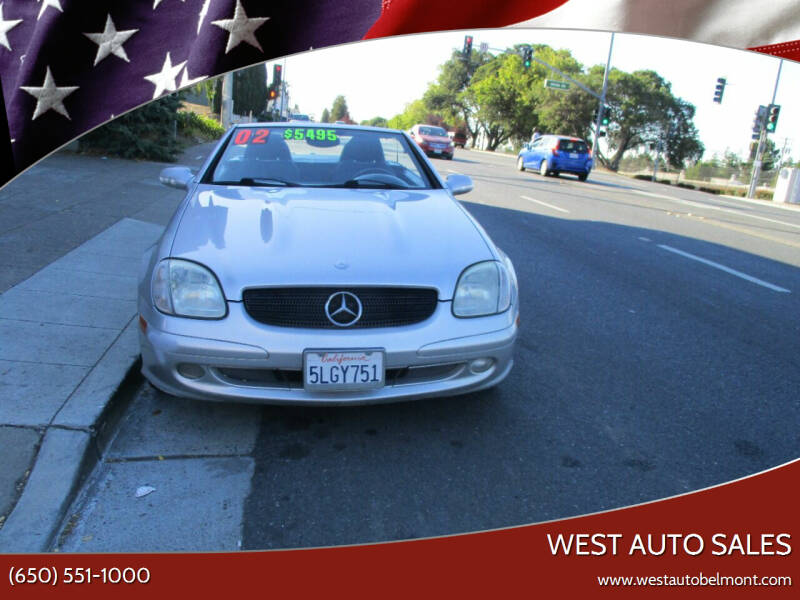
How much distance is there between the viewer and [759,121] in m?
1.53

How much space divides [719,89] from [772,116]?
0.25 metres

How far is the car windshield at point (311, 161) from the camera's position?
3941mm

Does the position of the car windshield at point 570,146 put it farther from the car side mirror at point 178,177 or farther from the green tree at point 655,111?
the green tree at point 655,111

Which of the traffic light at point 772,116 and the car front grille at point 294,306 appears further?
the car front grille at point 294,306

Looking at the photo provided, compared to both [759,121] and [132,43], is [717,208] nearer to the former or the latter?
[759,121]

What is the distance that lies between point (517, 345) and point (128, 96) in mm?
3373

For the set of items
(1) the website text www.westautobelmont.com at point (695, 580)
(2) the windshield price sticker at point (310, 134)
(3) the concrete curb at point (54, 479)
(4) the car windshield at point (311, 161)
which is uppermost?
(2) the windshield price sticker at point (310, 134)

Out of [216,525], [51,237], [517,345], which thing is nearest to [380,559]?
[216,525]

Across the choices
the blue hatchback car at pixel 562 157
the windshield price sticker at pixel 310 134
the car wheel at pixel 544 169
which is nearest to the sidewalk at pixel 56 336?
the windshield price sticker at pixel 310 134

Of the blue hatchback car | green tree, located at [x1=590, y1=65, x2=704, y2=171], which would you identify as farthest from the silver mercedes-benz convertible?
the blue hatchback car

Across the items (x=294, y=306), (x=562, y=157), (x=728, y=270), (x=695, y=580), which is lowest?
(x=728, y=270)

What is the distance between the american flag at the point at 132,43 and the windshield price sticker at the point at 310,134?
2719 millimetres

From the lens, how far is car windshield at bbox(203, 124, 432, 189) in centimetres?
394

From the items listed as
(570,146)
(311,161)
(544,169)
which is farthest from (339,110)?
(544,169)
